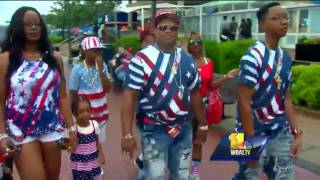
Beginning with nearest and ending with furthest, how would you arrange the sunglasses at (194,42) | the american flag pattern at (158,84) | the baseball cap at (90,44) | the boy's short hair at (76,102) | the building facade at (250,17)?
the american flag pattern at (158,84) → the boy's short hair at (76,102) → the baseball cap at (90,44) → the sunglasses at (194,42) → the building facade at (250,17)

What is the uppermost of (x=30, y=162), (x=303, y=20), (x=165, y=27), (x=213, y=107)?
(x=165, y=27)

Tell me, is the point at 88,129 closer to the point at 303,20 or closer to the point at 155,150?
the point at 155,150

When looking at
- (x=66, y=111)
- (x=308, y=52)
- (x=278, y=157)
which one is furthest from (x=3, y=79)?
(x=308, y=52)

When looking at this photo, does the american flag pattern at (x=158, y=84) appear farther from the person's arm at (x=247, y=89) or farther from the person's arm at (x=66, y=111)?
the person's arm at (x=66, y=111)

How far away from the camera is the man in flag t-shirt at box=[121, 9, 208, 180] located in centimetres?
382

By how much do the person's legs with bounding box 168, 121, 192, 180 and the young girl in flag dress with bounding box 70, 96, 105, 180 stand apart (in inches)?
53.5

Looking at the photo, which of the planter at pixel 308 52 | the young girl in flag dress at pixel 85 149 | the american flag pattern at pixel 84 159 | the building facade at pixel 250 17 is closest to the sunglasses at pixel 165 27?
the young girl in flag dress at pixel 85 149

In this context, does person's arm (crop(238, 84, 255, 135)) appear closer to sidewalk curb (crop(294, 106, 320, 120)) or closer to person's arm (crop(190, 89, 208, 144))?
person's arm (crop(190, 89, 208, 144))

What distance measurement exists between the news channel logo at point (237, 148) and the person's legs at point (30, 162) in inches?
53.4

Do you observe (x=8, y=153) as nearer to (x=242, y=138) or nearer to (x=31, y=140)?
(x=31, y=140)

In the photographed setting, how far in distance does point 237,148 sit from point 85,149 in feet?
6.00

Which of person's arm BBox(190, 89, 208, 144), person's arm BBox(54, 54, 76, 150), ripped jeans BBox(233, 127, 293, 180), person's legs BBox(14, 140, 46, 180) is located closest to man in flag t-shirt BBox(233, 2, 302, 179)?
ripped jeans BBox(233, 127, 293, 180)

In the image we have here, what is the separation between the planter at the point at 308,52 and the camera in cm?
1326

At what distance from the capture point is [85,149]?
5.12 meters
